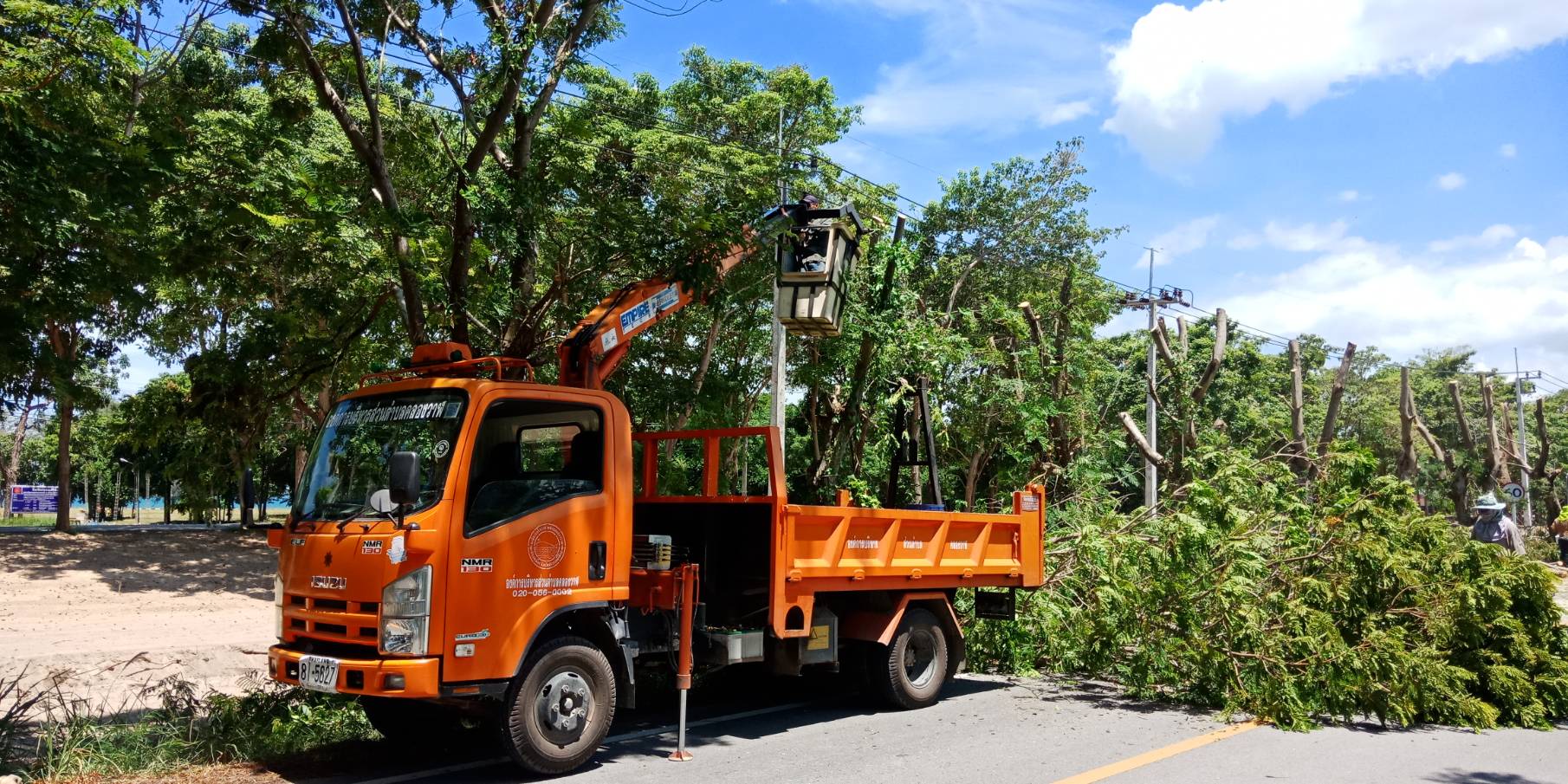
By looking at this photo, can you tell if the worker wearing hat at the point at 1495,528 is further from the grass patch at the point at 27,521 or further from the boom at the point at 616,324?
the grass patch at the point at 27,521

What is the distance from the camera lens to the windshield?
670 cm

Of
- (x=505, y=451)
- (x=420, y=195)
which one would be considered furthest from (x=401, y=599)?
(x=420, y=195)

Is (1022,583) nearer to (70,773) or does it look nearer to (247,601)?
(70,773)

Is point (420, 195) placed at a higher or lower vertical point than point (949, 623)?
higher

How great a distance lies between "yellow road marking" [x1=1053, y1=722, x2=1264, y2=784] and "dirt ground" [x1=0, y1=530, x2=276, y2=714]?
5834 millimetres

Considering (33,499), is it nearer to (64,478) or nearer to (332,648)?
(64,478)

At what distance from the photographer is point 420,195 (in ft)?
39.6

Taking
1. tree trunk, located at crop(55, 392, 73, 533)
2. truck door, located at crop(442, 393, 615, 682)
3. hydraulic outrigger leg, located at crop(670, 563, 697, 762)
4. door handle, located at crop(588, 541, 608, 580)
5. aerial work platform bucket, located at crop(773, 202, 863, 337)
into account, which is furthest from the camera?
tree trunk, located at crop(55, 392, 73, 533)

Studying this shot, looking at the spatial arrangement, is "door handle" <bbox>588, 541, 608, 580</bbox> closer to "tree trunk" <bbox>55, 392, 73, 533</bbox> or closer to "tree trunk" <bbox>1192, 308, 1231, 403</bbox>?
"tree trunk" <bbox>1192, 308, 1231, 403</bbox>

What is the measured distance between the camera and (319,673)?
21.0 ft

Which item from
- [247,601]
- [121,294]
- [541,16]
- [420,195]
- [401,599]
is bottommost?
[247,601]

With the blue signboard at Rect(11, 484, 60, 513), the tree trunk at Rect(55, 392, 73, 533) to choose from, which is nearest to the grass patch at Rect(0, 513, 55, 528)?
the blue signboard at Rect(11, 484, 60, 513)

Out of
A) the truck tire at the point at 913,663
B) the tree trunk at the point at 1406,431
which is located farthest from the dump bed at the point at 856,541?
the tree trunk at the point at 1406,431

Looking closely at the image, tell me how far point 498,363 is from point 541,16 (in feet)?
13.4
